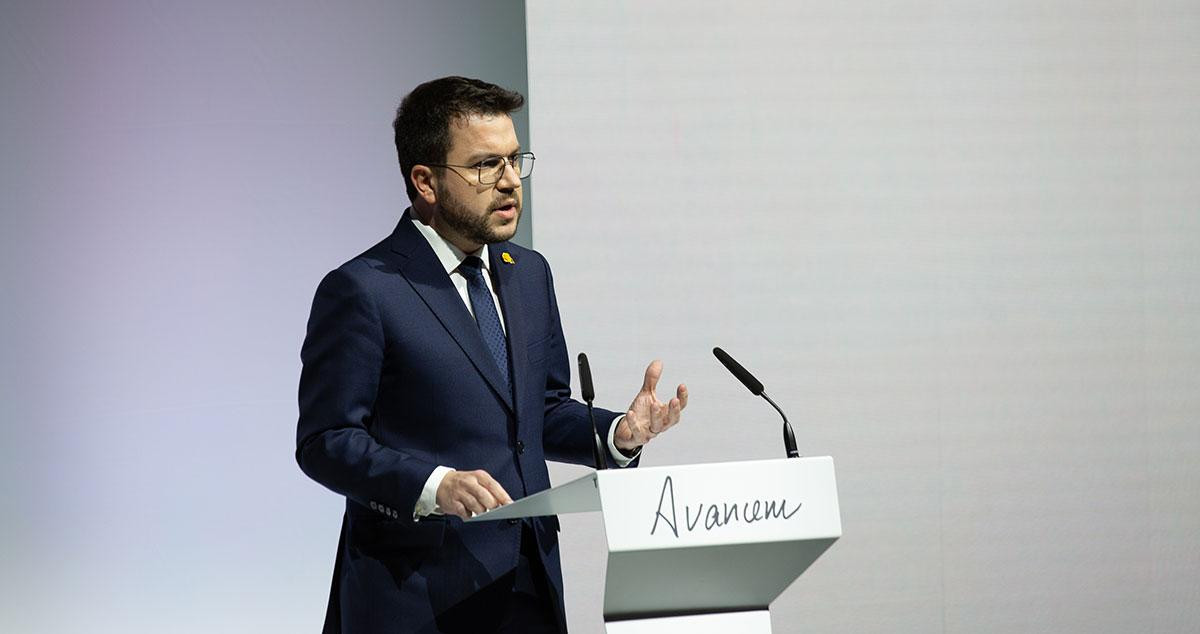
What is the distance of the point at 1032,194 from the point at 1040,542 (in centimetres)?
102

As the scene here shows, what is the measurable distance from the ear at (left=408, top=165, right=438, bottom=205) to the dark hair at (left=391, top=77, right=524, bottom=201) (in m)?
0.01

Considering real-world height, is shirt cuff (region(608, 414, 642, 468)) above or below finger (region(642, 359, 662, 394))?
below

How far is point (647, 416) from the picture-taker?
6.55 ft

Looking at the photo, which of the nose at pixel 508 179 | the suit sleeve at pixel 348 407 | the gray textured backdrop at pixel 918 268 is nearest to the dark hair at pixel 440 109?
the nose at pixel 508 179

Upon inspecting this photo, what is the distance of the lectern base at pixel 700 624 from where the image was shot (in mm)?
1719

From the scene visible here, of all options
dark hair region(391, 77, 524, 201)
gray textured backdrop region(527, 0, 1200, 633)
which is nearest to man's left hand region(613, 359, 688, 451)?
dark hair region(391, 77, 524, 201)

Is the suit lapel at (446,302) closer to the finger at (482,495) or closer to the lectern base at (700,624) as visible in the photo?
the finger at (482,495)

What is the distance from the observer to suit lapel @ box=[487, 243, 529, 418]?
7.00 feet

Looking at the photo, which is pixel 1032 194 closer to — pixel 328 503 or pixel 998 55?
pixel 998 55

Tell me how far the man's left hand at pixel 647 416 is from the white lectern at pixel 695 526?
271 mm

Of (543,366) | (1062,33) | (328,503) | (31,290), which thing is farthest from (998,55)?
(31,290)

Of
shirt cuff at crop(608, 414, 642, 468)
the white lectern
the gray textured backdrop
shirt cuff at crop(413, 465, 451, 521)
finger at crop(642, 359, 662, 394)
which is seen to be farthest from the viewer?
the gray textured backdrop

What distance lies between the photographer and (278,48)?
3.70m

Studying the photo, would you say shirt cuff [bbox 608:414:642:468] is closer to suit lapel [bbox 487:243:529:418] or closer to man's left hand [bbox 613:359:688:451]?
man's left hand [bbox 613:359:688:451]
